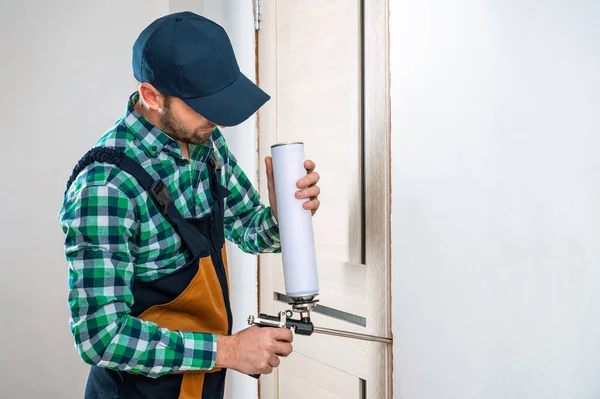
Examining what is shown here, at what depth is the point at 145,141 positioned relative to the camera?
3.85 feet

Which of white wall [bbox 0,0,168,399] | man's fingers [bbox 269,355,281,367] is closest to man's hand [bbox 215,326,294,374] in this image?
man's fingers [bbox 269,355,281,367]

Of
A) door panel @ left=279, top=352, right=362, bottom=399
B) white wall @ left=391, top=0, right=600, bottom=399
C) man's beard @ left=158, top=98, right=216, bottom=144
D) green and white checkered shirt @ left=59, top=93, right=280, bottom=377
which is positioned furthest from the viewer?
door panel @ left=279, top=352, right=362, bottom=399

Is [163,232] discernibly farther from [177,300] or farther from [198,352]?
[198,352]

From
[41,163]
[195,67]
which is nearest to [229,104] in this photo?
[195,67]

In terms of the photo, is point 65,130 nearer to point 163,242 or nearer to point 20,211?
point 20,211

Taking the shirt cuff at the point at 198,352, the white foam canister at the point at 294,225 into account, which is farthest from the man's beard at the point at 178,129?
the shirt cuff at the point at 198,352

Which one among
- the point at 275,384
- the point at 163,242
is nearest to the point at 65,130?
the point at 275,384

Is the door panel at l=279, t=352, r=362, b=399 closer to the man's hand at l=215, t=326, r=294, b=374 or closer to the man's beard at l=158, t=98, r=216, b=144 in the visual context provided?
the man's hand at l=215, t=326, r=294, b=374

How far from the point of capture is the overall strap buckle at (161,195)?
1140 millimetres

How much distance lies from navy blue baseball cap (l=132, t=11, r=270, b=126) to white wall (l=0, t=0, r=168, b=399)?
1410mm

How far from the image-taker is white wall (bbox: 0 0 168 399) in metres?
2.40

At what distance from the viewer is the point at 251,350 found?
43.6 inches

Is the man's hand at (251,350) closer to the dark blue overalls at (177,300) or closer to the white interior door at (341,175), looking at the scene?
the dark blue overalls at (177,300)

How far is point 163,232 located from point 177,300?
140 mm
